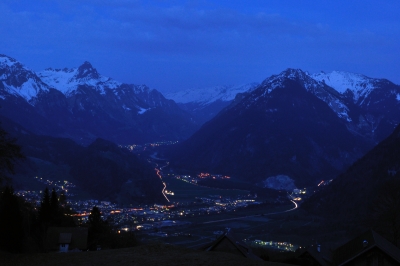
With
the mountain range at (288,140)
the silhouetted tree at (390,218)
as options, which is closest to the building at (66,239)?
the silhouetted tree at (390,218)

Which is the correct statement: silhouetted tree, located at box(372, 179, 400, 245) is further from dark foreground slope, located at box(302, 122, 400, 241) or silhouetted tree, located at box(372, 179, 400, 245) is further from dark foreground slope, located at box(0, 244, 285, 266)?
dark foreground slope, located at box(302, 122, 400, 241)

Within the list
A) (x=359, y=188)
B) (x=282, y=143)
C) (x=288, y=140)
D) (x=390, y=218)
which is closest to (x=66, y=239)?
(x=390, y=218)

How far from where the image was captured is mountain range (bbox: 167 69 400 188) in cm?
14875

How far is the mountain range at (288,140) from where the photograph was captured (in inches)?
5856

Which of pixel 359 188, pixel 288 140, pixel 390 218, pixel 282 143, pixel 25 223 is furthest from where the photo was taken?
pixel 288 140

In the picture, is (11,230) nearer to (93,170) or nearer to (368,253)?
(368,253)

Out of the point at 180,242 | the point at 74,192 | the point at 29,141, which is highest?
the point at 29,141

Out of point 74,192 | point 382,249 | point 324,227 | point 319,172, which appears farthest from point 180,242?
point 319,172

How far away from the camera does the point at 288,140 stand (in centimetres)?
16100

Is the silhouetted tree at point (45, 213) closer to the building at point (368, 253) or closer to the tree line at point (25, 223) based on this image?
the tree line at point (25, 223)

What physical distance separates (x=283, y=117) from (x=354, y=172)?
273 feet

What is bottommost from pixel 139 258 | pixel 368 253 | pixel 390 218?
pixel 139 258

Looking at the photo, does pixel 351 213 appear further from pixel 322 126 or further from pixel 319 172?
pixel 322 126

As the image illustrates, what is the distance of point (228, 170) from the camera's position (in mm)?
161625
